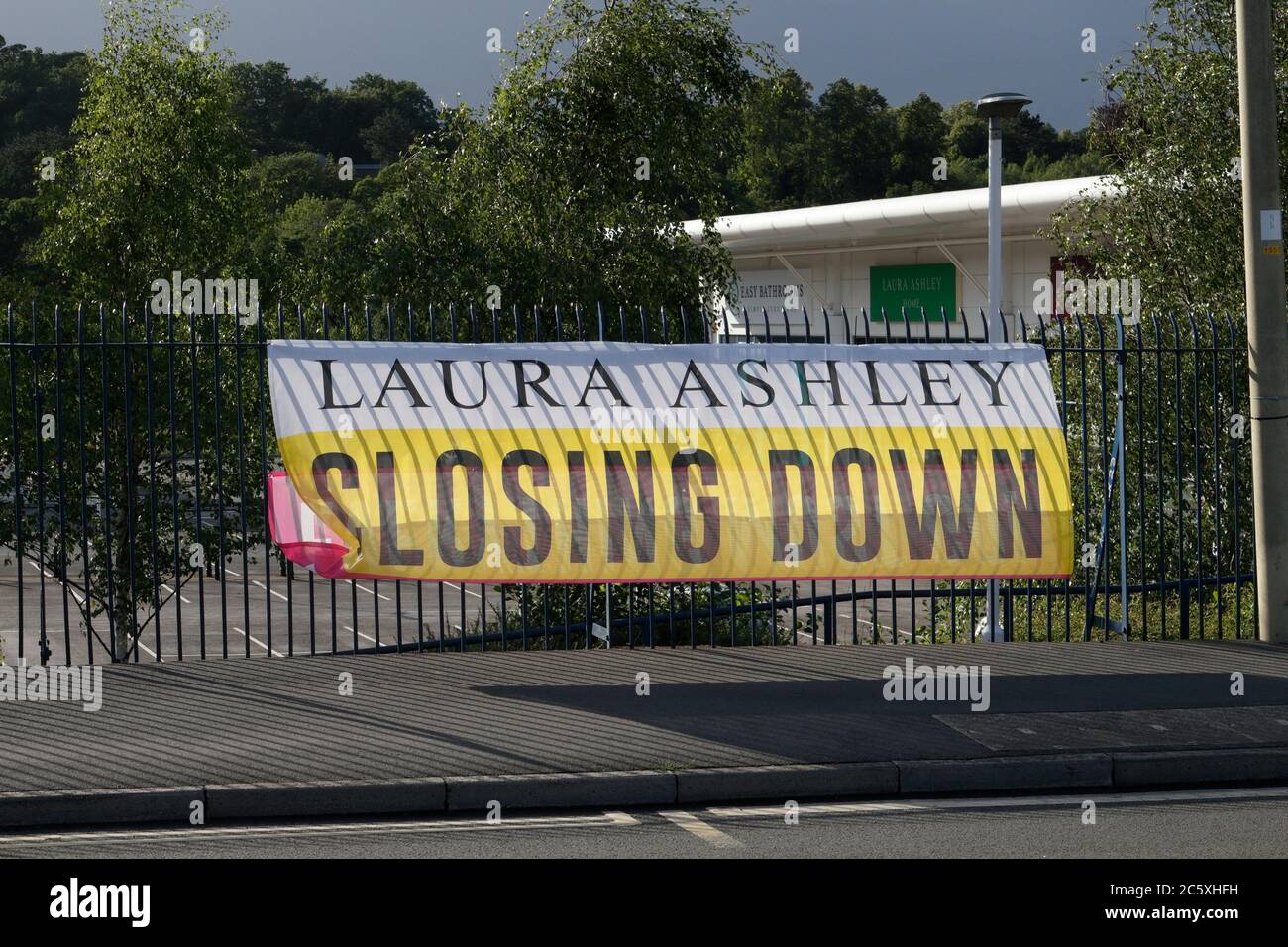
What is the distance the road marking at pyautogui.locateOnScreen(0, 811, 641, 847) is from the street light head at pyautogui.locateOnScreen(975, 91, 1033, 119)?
1117cm

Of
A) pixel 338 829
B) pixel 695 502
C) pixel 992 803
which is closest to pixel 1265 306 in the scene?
pixel 695 502

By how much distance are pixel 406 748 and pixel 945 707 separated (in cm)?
308

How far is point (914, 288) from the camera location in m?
40.4

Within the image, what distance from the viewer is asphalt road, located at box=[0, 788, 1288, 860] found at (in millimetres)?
6289

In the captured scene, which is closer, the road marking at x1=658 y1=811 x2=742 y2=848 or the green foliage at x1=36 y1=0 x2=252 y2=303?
the road marking at x1=658 y1=811 x2=742 y2=848

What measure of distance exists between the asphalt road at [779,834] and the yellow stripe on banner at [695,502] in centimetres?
300

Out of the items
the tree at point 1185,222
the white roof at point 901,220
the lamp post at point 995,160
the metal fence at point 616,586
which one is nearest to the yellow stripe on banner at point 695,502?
the metal fence at point 616,586

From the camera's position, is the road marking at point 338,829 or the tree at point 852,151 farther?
the tree at point 852,151

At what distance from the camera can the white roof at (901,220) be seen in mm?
32406

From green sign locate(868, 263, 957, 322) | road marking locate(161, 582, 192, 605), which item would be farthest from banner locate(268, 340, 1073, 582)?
green sign locate(868, 263, 957, 322)

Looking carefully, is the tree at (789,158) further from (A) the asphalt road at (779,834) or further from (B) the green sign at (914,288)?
(A) the asphalt road at (779,834)

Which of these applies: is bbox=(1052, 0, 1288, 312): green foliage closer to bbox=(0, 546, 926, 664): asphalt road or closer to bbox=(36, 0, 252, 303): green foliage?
bbox=(0, 546, 926, 664): asphalt road

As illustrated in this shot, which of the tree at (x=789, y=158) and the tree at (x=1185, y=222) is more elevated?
the tree at (x=789, y=158)
